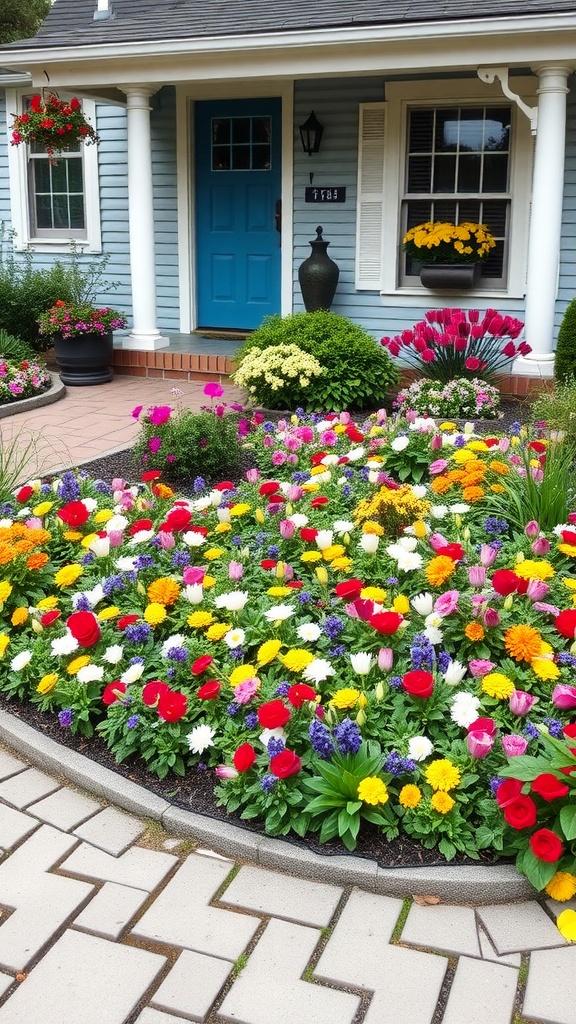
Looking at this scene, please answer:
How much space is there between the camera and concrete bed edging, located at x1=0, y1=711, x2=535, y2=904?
2.20 meters

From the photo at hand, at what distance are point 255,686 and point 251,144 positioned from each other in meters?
7.88

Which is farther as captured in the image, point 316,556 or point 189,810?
point 316,556

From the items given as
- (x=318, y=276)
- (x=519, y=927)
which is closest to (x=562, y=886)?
(x=519, y=927)

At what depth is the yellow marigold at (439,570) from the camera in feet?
9.52

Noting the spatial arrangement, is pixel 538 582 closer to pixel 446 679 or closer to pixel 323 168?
pixel 446 679

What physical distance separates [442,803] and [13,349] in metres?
6.83

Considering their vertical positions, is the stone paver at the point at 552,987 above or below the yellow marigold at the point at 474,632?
below

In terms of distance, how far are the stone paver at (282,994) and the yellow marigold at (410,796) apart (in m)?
0.38

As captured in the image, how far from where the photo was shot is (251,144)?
9320mm

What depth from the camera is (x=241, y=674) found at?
2.67 m

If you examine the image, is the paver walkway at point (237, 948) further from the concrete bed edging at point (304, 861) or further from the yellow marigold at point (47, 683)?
the yellow marigold at point (47, 683)

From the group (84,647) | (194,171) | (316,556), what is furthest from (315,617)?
(194,171)

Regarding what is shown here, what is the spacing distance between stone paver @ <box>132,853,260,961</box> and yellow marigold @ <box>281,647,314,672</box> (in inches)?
22.8

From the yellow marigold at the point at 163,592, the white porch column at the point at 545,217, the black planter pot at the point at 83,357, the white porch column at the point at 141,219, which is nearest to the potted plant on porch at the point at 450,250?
the white porch column at the point at 545,217
